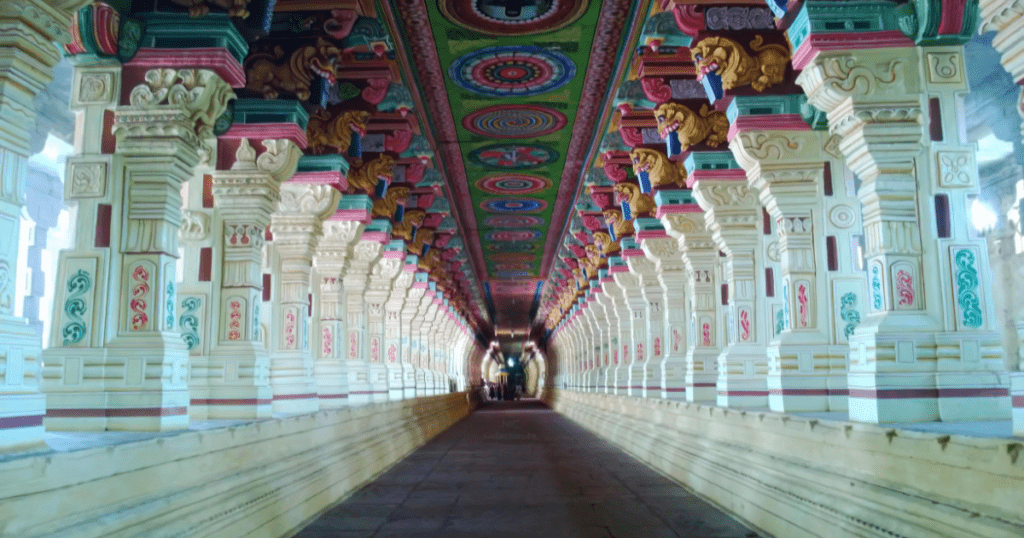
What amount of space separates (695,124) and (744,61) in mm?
1844

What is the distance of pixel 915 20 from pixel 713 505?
4239 mm

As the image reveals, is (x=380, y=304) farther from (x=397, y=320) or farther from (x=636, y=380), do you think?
(x=636, y=380)

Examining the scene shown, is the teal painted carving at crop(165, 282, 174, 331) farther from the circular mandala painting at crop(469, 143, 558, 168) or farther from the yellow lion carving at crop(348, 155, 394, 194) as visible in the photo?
the circular mandala painting at crop(469, 143, 558, 168)

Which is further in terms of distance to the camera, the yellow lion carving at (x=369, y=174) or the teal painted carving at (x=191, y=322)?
the yellow lion carving at (x=369, y=174)

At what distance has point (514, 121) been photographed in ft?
40.7

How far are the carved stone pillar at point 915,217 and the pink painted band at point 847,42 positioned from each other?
0.05 metres

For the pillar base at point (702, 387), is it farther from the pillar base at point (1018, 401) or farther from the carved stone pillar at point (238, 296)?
the pillar base at point (1018, 401)

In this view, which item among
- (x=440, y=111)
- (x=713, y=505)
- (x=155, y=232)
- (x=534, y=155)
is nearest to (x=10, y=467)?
(x=155, y=232)

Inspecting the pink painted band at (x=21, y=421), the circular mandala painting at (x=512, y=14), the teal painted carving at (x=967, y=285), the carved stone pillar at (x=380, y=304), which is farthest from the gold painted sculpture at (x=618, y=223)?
the pink painted band at (x=21, y=421)

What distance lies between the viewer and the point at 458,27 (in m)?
8.95

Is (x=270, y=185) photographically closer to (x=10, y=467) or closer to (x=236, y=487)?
(x=236, y=487)

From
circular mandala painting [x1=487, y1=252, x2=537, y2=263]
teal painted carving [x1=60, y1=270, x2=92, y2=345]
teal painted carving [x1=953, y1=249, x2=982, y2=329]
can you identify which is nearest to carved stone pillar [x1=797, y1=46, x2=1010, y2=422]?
teal painted carving [x1=953, y1=249, x2=982, y2=329]

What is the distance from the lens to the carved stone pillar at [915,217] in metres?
4.91

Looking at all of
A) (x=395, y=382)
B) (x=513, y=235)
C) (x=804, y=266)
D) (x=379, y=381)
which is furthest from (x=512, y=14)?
(x=513, y=235)
